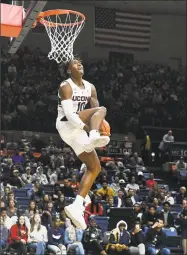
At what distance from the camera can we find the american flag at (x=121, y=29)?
34844 millimetres

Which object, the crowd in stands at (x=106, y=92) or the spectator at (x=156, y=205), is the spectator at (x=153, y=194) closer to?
the spectator at (x=156, y=205)

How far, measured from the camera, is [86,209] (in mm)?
20969

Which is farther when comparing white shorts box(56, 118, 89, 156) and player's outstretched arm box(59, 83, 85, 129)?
white shorts box(56, 118, 89, 156)

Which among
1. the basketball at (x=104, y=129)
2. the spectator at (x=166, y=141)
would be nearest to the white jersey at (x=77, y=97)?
the basketball at (x=104, y=129)

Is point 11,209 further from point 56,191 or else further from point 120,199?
point 120,199

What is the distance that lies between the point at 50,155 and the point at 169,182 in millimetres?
5558

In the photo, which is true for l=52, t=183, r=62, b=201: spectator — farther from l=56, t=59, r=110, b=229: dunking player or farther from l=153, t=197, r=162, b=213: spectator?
l=56, t=59, r=110, b=229: dunking player

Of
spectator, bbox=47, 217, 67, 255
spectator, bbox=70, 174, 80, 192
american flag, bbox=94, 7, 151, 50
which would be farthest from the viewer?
american flag, bbox=94, 7, 151, 50

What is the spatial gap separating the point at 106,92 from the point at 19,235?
52.3ft

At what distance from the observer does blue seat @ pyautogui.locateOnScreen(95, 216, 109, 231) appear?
20.5 metres

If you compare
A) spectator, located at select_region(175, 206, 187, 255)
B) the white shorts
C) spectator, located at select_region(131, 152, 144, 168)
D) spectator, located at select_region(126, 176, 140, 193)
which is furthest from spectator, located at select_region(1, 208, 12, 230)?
the white shorts

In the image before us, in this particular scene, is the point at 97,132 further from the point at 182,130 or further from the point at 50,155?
the point at 182,130

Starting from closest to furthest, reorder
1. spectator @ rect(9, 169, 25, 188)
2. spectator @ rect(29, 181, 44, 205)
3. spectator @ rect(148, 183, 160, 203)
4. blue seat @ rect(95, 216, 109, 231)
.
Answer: blue seat @ rect(95, 216, 109, 231) < spectator @ rect(29, 181, 44, 205) < spectator @ rect(9, 169, 25, 188) < spectator @ rect(148, 183, 160, 203)

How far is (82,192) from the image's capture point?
948 cm
